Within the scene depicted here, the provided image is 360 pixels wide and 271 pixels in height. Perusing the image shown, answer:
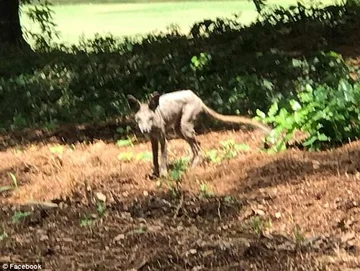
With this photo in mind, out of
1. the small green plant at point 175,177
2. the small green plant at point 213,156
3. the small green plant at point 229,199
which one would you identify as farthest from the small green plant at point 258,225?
the small green plant at point 213,156

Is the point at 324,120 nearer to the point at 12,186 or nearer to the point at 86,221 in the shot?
the point at 86,221

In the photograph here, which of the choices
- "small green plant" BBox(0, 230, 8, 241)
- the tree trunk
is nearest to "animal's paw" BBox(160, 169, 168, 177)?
"small green plant" BBox(0, 230, 8, 241)

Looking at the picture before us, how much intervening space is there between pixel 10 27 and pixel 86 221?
7914 millimetres

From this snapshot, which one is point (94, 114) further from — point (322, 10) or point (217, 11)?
point (217, 11)

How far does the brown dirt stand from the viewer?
14.0 ft

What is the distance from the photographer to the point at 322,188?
5215mm

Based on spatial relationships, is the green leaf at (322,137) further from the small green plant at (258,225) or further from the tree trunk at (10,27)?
the tree trunk at (10,27)

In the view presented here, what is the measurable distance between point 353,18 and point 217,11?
Result: 3768 mm

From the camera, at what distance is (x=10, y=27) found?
12.5m

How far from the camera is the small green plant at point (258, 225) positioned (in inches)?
185

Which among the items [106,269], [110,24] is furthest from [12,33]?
[106,269]

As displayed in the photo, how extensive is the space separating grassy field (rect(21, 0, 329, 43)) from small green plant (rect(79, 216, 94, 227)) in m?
8.55

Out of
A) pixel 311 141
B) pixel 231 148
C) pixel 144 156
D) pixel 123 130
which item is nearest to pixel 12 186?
pixel 144 156

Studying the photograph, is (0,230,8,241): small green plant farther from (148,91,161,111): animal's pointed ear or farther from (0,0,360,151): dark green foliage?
(0,0,360,151): dark green foliage
